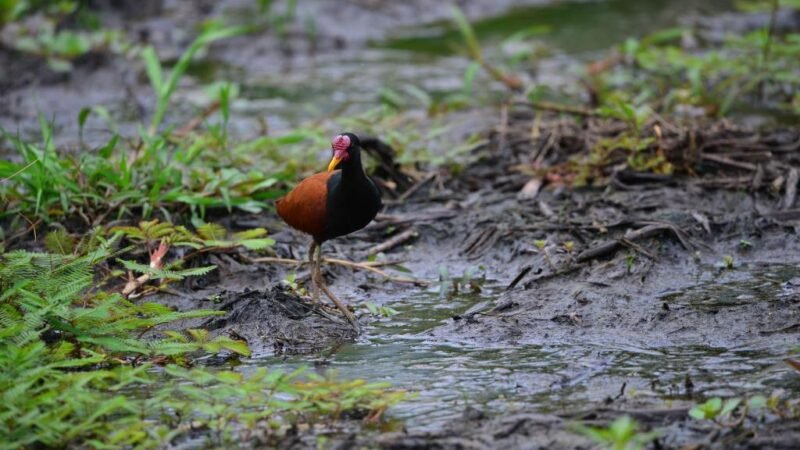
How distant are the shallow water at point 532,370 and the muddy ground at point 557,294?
1 cm

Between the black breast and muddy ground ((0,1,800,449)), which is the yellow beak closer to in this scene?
the black breast

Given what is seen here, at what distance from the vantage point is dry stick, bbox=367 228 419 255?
6750mm

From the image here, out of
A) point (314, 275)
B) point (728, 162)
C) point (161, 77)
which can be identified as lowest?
point (314, 275)

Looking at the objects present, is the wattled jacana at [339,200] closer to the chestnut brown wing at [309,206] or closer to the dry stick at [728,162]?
the chestnut brown wing at [309,206]

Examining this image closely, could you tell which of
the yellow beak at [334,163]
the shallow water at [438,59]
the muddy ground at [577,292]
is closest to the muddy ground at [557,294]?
the muddy ground at [577,292]

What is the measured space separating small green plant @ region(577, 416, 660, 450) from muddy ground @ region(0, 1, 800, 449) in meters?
0.10

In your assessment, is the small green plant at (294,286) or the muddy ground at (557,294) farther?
the small green plant at (294,286)

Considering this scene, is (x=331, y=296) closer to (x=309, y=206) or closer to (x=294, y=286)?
(x=294, y=286)

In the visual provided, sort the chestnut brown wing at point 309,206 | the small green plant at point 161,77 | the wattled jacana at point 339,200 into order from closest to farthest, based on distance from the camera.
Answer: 1. the wattled jacana at point 339,200
2. the chestnut brown wing at point 309,206
3. the small green plant at point 161,77

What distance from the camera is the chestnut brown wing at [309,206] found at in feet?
18.7

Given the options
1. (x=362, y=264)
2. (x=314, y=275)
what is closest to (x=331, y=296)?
(x=314, y=275)

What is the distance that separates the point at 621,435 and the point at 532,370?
1389mm

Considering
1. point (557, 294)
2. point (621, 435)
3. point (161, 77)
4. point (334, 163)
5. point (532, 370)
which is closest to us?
point (621, 435)

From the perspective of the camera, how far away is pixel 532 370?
4820 millimetres
